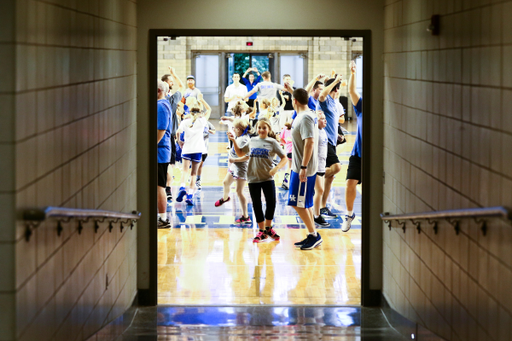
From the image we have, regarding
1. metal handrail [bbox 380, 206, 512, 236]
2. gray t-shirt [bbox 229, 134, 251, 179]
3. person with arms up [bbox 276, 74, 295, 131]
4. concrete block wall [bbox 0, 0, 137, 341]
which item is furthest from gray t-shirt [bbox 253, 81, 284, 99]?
metal handrail [bbox 380, 206, 512, 236]

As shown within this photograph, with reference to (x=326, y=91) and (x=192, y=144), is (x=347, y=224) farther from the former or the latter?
(x=192, y=144)

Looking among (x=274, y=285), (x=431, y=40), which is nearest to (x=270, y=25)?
(x=431, y=40)

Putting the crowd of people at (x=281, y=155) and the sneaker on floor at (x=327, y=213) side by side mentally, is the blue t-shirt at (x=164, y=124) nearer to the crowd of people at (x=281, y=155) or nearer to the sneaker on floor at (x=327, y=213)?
the crowd of people at (x=281, y=155)

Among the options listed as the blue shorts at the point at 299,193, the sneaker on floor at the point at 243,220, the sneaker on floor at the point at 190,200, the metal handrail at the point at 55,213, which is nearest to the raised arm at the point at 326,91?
the blue shorts at the point at 299,193

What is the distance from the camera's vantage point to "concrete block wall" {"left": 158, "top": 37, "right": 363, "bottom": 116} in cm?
2494

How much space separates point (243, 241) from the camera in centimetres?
809

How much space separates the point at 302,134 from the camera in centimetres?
745

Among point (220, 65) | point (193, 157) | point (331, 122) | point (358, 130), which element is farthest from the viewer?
point (220, 65)

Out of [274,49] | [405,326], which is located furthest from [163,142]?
[274,49]

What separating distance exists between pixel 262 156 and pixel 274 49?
18.4 metres

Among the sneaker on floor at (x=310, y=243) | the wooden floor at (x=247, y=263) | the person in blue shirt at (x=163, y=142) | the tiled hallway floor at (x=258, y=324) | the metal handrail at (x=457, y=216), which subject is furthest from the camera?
the person in blue shirt at (x=163, y=142)

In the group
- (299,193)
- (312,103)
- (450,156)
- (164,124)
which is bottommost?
(299,193)

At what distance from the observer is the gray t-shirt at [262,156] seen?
7734 mm

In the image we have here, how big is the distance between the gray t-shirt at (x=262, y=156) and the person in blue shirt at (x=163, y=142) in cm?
104
